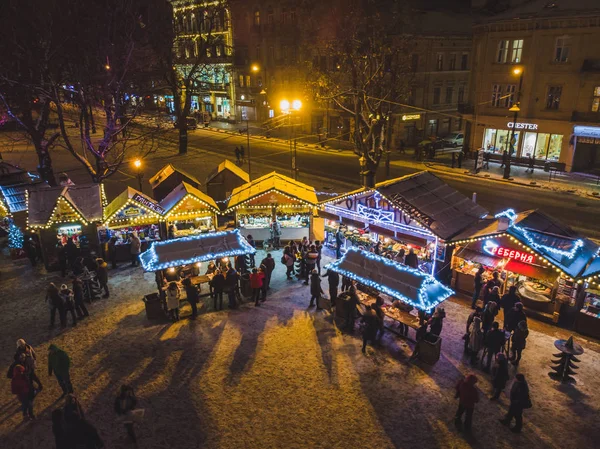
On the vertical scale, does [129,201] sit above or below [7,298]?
above

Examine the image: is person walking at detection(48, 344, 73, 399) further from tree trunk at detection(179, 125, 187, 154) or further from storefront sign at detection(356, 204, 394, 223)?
tree trunk at detection(179, 125, 187, 154)

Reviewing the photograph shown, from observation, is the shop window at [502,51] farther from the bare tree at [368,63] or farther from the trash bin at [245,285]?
the trash bin at [245,285]

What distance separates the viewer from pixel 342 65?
27.5 m

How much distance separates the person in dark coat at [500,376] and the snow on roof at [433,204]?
5.53 meters

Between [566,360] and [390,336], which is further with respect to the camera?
[390,336]

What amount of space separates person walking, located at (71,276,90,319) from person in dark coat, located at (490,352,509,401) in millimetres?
12226

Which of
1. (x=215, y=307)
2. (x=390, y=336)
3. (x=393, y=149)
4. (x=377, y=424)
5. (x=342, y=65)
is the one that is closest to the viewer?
(x=377, y=424)

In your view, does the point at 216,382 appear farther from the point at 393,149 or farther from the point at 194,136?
the point at 194,136

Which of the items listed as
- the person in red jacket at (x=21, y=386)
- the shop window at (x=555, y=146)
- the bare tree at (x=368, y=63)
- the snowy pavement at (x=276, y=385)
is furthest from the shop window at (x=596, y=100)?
the person in red jacket at (x=21, y=386)

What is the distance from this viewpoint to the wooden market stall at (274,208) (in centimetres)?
1939

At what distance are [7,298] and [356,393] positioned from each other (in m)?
13.1

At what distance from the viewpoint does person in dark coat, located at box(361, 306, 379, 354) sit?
1205cm

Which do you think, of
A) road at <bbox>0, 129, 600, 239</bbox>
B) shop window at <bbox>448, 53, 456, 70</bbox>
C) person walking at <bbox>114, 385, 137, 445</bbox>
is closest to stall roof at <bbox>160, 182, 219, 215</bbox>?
road at <bbox>0, 129, 600, 239</bbox>

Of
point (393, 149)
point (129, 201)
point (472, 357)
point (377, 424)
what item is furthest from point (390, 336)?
point (393, 149)
